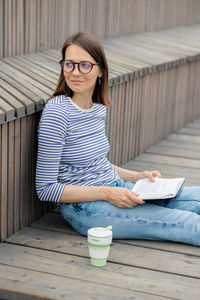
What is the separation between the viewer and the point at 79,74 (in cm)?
312

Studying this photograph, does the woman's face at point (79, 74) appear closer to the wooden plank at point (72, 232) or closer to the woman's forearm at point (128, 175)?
the woman's forearm at point (128, 175)

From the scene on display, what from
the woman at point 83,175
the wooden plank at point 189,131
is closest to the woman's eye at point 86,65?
the woman at point 83,175

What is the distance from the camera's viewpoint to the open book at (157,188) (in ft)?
10.0

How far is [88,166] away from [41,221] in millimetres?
418

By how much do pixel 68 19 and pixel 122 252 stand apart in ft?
7.78

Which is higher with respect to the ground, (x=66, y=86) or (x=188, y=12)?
(x=66, y=86)

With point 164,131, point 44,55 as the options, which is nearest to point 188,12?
point 164,131

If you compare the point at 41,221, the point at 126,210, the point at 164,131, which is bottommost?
the point at 164,131

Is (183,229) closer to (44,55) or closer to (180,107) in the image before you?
(44,55)

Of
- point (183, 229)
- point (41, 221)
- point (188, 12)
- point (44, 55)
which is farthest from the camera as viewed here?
point (188, 12)

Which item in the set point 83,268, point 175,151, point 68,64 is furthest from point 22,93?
point 175,151

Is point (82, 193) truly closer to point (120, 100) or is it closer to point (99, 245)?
point (99, 245)

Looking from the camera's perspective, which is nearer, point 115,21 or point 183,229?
point 183,229

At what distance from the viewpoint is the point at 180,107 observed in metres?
5.98
